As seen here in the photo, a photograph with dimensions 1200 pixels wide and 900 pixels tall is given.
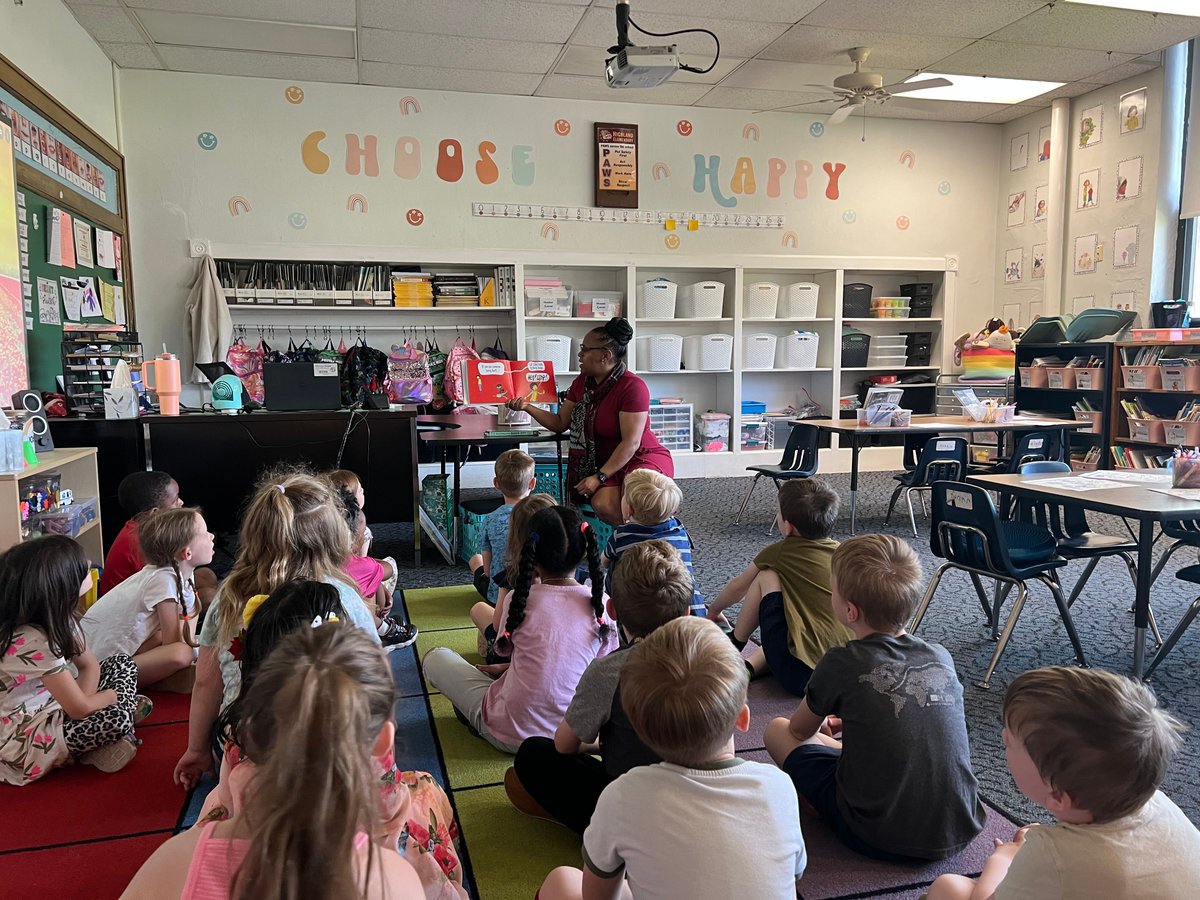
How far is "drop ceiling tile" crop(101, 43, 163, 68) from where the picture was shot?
222 inches

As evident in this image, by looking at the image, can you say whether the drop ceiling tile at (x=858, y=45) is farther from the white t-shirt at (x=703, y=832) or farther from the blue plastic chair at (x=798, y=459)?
the white t-shirt at (x=703, y=832)

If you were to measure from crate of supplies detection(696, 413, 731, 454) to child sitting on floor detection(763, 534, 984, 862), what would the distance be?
18.6 feet

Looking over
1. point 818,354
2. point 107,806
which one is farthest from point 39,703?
point 818,354

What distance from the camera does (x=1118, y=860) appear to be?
103cm

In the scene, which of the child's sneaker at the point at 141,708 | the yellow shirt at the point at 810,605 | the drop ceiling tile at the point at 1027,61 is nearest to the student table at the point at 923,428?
the yellow shirt at the point at 810,605

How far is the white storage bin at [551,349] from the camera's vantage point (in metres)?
6.93

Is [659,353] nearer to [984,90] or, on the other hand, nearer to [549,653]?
[984,90]

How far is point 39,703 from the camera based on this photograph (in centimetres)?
212

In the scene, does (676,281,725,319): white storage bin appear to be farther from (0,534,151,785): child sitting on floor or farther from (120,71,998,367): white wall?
(0,534,151,785): child sitting on floor

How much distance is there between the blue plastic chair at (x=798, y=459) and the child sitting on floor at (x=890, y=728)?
11.0ft

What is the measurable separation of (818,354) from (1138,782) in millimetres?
7016

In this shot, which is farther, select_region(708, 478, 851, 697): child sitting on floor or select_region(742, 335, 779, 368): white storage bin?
select_region(742, 335, 779, 368): white storage bin

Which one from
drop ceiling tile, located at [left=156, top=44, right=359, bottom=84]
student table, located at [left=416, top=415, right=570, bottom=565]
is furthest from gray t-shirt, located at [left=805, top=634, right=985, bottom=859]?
drop ceiling tile, located at [left=156, top=44, right=359, bottom=84]

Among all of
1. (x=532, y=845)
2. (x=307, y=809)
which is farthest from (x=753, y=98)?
(x=307, y=809)
